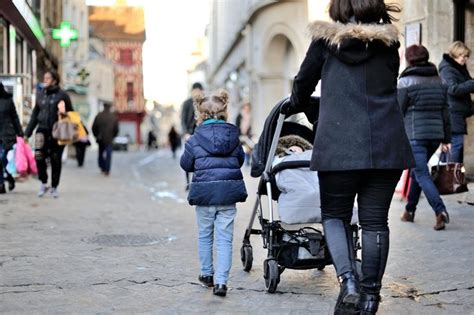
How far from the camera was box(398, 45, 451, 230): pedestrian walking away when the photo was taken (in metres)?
7.72

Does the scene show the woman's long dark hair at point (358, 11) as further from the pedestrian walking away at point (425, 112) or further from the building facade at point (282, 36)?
the pedestrian walking away at point (425, 112)

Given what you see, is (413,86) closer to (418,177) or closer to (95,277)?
(418,177)

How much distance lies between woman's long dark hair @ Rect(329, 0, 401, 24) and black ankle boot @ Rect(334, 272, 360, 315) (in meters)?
1.37

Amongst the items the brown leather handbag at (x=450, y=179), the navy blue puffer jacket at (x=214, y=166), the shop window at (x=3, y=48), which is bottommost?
the brown leather handbag at (x=450, y=179)

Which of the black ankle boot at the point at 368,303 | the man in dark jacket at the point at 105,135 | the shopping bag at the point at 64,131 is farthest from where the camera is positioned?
the man in dark jacket at the point at 105,135

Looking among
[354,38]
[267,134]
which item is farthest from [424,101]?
[354,38]

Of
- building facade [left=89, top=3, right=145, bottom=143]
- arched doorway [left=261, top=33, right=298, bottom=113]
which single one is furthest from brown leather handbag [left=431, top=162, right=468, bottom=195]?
building facade [left=89, top=3, right=145, bottom=143]

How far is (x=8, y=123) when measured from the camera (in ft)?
38.9

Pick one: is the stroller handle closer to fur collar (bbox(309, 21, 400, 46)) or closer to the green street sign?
fur collar (bbox(309, 21, 400, 46))

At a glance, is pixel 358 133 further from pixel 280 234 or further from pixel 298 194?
pixel 280 234

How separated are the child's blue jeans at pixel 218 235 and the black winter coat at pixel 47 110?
6.62m

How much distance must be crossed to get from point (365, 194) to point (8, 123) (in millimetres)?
8633

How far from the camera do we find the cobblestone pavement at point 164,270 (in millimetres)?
4883

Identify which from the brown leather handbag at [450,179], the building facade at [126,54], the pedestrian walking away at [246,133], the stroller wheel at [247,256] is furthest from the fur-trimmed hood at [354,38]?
the building facade at [126,54]
